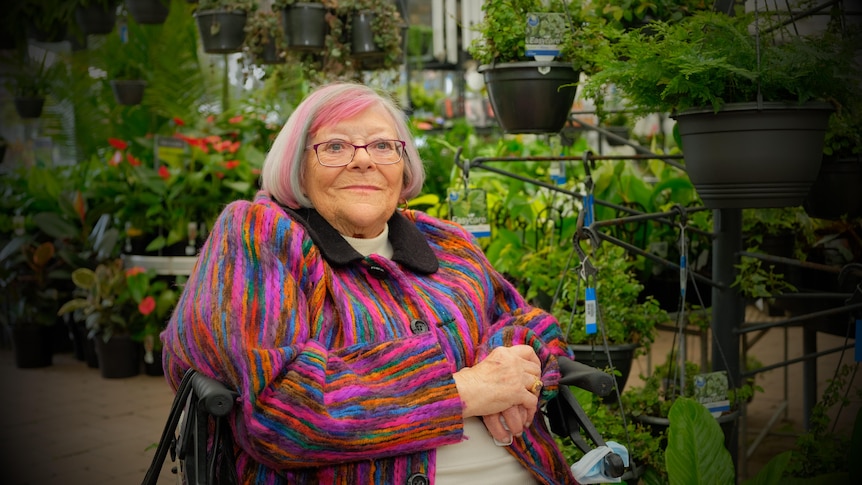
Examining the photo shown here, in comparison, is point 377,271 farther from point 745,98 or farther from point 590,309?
point 745,98

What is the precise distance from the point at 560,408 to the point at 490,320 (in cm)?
26

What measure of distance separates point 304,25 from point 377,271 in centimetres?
206

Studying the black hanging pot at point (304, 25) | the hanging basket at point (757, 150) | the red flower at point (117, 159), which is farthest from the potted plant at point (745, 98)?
the red flower at point (117, 159)

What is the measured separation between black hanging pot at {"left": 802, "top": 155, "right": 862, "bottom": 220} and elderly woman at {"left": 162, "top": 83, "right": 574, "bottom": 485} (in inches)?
30.8

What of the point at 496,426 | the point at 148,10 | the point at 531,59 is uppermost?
the point at 148,10

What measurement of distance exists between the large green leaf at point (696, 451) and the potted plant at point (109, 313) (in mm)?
3528

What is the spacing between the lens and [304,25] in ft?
11.9

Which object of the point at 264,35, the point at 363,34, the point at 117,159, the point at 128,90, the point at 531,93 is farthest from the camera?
the point at 128,90

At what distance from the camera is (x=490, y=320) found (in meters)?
2.00

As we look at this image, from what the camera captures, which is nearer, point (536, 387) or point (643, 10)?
point (536, 387)

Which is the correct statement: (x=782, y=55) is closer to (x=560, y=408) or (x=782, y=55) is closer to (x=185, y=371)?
(x=560, y=408)

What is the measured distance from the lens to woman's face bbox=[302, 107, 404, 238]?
1.87 m

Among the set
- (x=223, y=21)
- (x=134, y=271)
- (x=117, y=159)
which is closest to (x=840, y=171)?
(x=223, y=21)

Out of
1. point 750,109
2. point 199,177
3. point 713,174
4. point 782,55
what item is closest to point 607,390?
point 713,174
